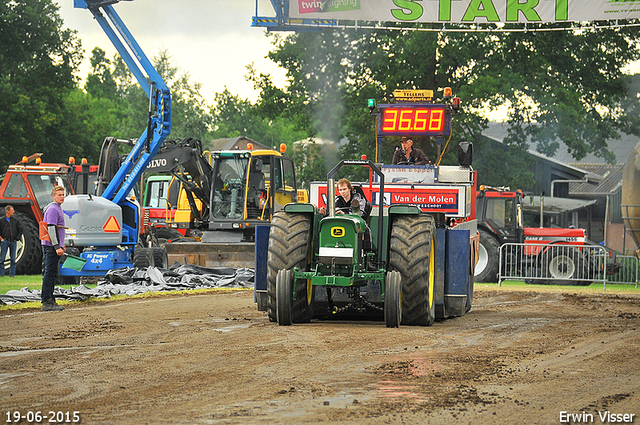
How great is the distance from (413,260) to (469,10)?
1321 centimetres

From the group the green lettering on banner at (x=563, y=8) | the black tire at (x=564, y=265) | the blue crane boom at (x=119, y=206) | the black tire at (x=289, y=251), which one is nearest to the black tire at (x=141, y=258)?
the blue crane boom at (x=119, y=206)

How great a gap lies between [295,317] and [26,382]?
4345mm

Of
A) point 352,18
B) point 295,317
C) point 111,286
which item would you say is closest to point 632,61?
point 352,18

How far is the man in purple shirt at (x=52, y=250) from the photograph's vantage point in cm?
1266

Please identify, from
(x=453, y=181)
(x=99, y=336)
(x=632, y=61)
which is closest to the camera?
(x=99, y=336)

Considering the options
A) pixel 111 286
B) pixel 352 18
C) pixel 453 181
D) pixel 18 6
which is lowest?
pixel 111 286

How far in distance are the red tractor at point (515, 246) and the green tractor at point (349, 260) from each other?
12499 millimetres

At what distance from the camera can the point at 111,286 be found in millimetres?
15930

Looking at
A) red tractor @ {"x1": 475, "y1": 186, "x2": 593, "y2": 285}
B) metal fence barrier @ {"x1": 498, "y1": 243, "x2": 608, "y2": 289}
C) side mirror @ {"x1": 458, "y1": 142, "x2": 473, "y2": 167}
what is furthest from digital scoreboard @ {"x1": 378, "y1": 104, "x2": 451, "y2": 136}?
red tractor @ {"x1": 475, "y1": 186, "x2": 593, "y2": 285}

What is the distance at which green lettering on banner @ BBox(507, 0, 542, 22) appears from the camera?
21797 millimetres

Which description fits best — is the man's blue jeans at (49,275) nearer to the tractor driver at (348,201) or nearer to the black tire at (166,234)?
the tractor driver at (348,201)

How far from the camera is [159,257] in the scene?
18359 millimetres

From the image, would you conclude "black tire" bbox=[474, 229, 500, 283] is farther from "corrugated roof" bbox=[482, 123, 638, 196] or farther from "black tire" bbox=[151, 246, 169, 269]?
"corrugated roof" bbox=[482, 123, 638, 196]

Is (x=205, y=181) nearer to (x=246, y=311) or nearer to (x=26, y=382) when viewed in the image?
(x=246, y=311)
